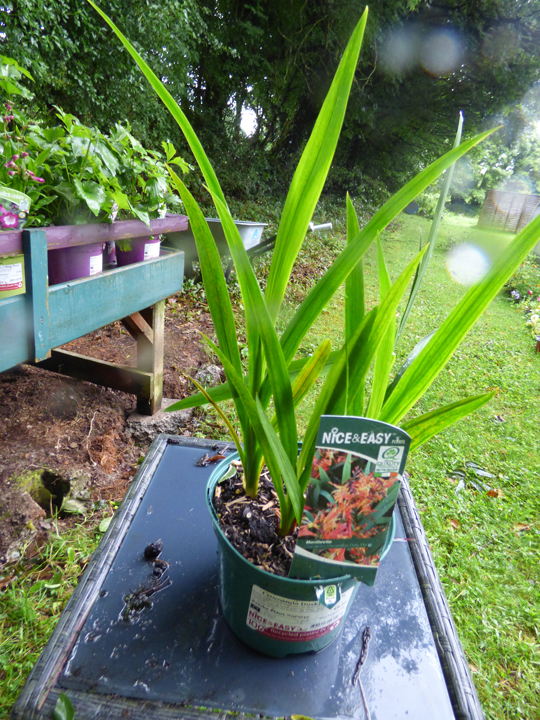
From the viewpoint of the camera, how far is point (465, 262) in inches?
287

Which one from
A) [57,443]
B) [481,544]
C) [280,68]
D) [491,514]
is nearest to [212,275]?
[57,443]

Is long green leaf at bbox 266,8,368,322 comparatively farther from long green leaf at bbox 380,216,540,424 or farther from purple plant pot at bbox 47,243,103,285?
purple plant pot at bbox 47,243,103,285

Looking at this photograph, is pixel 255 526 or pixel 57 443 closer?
pixel 255 526

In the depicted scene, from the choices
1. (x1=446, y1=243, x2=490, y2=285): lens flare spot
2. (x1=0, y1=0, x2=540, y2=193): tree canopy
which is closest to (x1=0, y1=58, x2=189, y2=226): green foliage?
(x1=0, y1=0, x2=540, y2=193): tree canopy

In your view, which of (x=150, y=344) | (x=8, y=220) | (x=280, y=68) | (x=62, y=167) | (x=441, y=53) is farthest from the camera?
(x=441, y=53)

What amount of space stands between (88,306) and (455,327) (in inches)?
37.5

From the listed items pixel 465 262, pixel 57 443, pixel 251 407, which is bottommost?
pixel 57 443

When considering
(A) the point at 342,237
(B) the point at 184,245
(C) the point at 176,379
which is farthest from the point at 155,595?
(A) the point at 342,237

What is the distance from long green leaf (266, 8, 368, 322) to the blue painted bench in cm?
62

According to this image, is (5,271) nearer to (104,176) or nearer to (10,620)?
(104,176)

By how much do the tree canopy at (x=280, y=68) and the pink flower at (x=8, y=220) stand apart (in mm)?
2383

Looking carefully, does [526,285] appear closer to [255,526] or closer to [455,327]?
[455,327]

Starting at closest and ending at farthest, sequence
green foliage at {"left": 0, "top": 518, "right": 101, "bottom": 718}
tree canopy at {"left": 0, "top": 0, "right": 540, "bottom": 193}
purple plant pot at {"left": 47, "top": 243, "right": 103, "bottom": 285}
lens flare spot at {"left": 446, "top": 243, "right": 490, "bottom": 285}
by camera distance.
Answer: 1. green foliage at {"left": 0, "top": 518, "right": 101, "bottom": 718}
2. purple plant pot at {"left": 47, "top": 243, "right": 103, "bottom": 285}
3. tree canopy at {"left": 0, "top": 0, "right": 540, "bottom": 193}
4. lens flare spot at {"left": 446, "top": 243, "right": 490, "bottom": 285}

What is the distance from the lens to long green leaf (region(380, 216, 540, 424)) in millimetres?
417
